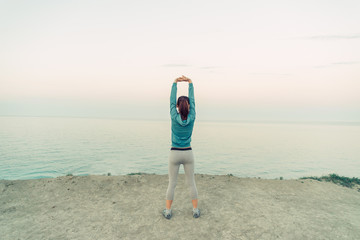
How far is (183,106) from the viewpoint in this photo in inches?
224

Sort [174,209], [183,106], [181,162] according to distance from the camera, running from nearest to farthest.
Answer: [183,106]
[181,162]
[174,209]

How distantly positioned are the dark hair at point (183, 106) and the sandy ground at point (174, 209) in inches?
120

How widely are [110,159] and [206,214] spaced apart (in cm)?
2103

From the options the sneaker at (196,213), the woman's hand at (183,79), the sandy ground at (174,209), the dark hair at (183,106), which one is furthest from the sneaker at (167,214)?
the woman's hand at (183,79)

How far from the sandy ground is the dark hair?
3041mm

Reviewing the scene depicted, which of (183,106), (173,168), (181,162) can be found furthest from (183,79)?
(173,168)

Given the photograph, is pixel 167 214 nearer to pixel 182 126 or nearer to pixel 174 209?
pixel 174 209

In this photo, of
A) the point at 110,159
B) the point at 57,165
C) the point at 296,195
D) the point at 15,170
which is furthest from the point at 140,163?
the point at 296,195

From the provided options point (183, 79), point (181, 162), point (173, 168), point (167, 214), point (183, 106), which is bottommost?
point (167, 214)

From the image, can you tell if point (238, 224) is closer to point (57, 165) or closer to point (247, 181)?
point (247, 181)

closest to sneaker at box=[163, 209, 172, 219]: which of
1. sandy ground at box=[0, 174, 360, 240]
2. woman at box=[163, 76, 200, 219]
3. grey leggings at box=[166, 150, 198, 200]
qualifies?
sandy ground at box=[0, 174, 360, 240]

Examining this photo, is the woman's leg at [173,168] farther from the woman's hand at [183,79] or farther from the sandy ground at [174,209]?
the woman's hand at [183,79]

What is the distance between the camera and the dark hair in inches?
224

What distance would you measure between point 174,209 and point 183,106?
3.58m
